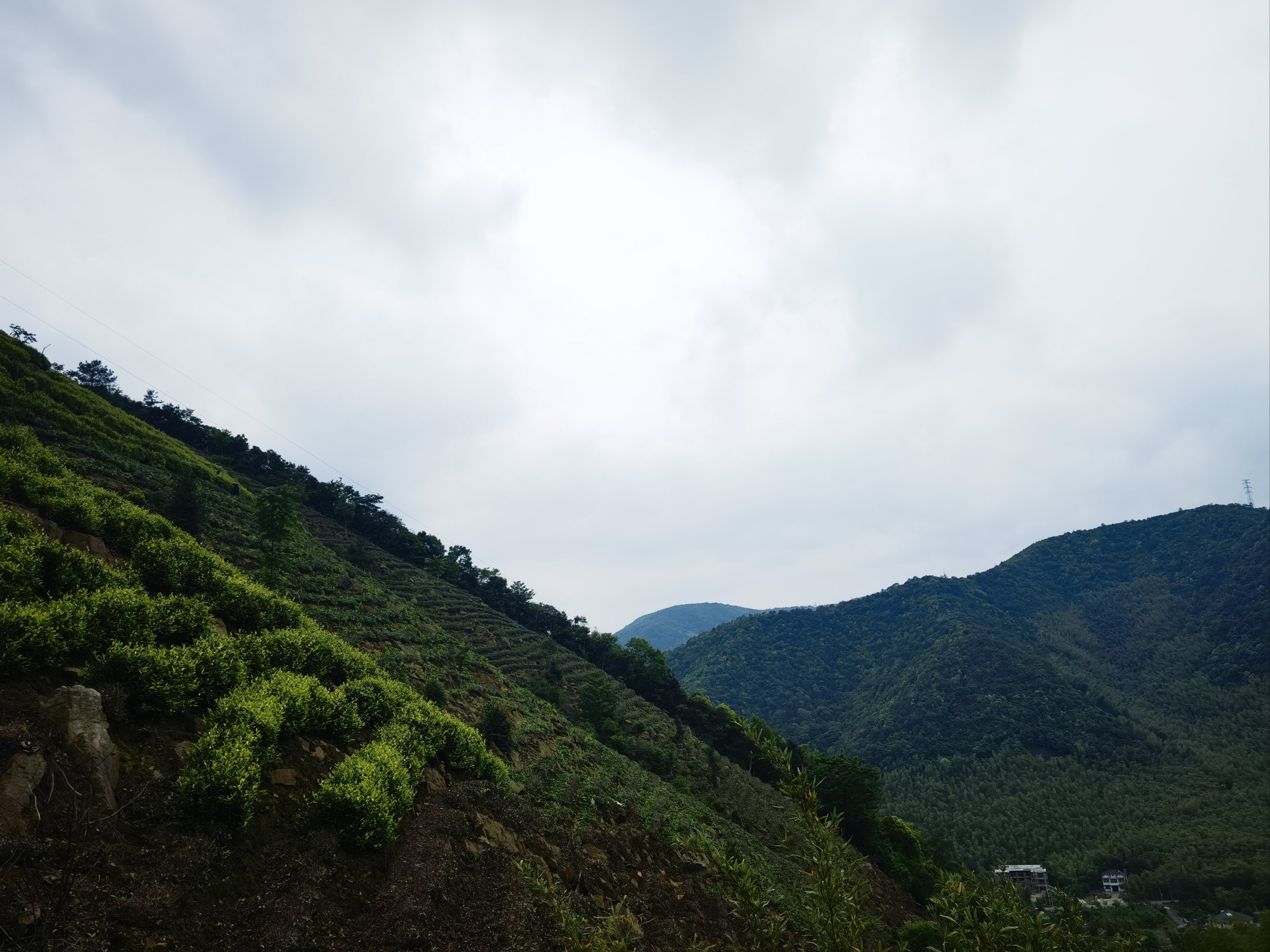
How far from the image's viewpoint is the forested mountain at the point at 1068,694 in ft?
188

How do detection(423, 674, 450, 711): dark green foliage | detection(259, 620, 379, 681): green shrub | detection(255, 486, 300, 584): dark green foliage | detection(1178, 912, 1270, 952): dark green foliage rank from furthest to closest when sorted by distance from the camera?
detection(255, 486, 300, 584): dark green foliage < detection(423, 674, 450, 711): dark green foliage < detection(259, 620, 379, 681): green shrub < detection(1178, 912, 1270, 952): dark green foliage

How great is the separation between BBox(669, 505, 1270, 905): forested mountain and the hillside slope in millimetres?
43324

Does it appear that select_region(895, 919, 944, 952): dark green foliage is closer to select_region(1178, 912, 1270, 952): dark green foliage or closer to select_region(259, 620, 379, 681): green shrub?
select_region(259, 620, 379, 681): green shrub

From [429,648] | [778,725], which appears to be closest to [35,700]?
[429,648]

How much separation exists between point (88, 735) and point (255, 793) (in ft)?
7.58

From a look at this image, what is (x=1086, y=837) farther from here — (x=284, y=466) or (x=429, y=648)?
(x=284, y=466)

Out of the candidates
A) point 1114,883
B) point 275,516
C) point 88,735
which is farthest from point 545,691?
point 1114,883

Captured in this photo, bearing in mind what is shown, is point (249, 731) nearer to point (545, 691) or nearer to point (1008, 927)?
point (1008, 927)

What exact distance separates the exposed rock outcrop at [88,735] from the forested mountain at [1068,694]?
54.5 m

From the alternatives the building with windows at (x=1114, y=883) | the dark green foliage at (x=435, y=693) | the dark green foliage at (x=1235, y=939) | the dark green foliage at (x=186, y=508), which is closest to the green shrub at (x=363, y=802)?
the dark green foliage at (x=435, y=693)

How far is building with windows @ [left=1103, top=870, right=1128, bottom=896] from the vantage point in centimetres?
4981

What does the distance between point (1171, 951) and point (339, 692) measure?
2033 inches

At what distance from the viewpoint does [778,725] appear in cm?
10838

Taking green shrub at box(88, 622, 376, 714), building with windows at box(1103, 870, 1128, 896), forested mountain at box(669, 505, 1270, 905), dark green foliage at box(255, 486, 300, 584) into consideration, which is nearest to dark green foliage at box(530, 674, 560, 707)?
dark green foliage at box(255, 486, 300, 584)
